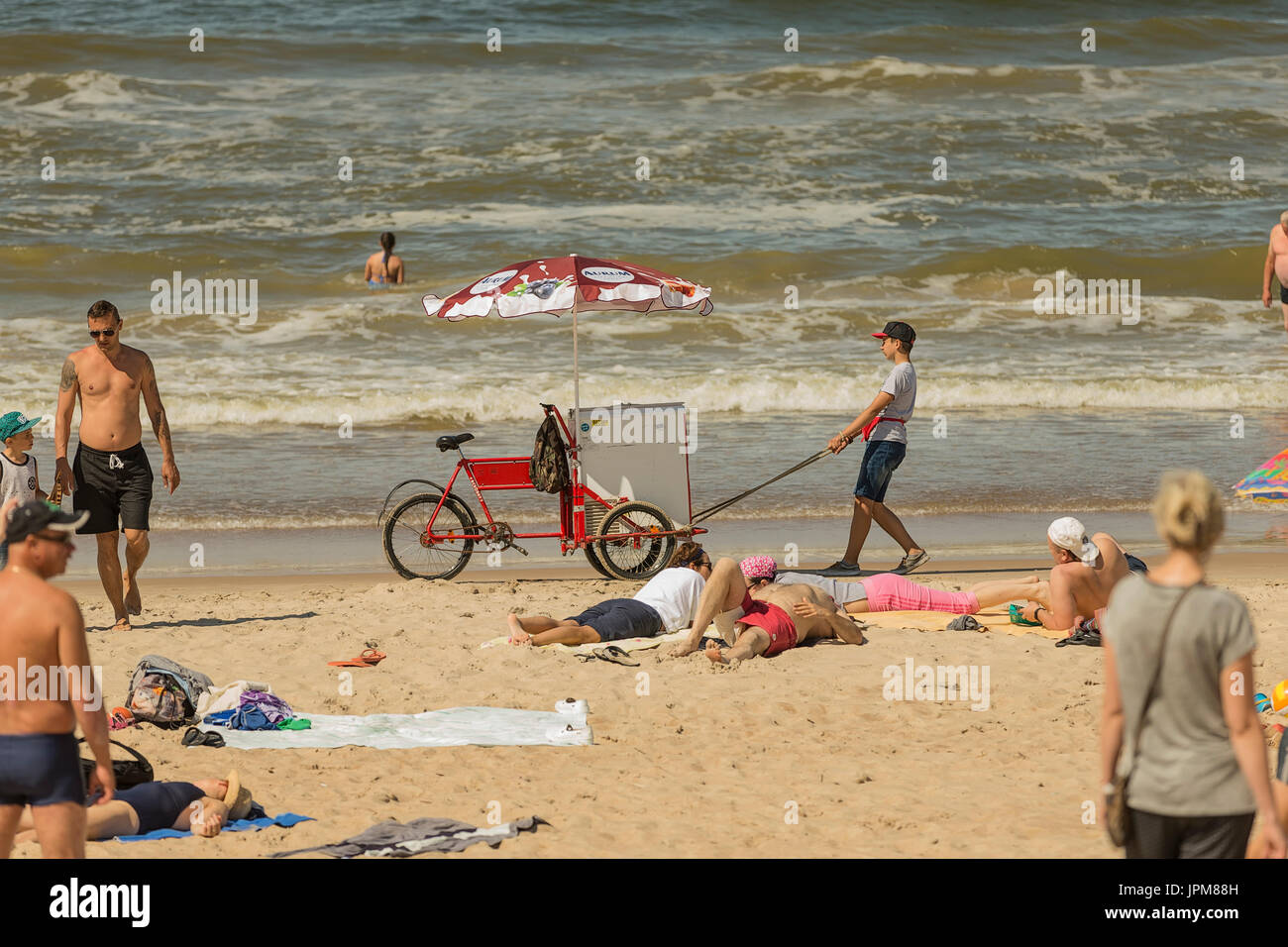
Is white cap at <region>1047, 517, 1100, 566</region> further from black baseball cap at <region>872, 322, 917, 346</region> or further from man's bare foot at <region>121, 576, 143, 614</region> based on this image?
man's bare foot at <region>121, 576, 143, 614</region>

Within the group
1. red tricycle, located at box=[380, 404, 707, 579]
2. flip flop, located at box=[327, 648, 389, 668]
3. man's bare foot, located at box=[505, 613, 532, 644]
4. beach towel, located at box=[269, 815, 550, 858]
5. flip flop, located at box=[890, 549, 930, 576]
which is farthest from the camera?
flip flop, located at box=[890, 549, 930, 576]

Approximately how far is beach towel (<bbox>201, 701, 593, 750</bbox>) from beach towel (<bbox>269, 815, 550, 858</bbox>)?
1.03m

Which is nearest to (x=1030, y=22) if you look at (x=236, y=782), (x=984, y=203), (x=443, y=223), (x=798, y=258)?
(x=984, y=203)

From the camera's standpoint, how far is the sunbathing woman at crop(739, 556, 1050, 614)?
859 centimetres

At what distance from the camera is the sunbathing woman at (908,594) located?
28.2 feet

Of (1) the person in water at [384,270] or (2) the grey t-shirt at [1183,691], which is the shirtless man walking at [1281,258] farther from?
(2) the grey t-shirt at [1183,691]

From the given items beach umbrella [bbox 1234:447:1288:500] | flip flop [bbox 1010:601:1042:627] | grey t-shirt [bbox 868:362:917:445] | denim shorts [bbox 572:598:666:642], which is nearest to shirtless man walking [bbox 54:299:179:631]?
denim shorts [bbox 572:598:666:642]

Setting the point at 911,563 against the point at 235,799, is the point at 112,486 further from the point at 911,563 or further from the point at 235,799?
the point at 911,563

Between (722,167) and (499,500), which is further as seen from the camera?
(722,167)

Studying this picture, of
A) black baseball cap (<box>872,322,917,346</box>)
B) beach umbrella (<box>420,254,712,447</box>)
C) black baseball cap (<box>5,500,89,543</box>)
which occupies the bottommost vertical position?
black baseball cap (<box>5,500,89,543</box>)

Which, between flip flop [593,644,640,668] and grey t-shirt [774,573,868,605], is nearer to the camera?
flip flop [593,644,640,668]

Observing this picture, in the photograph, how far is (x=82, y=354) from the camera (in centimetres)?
787
